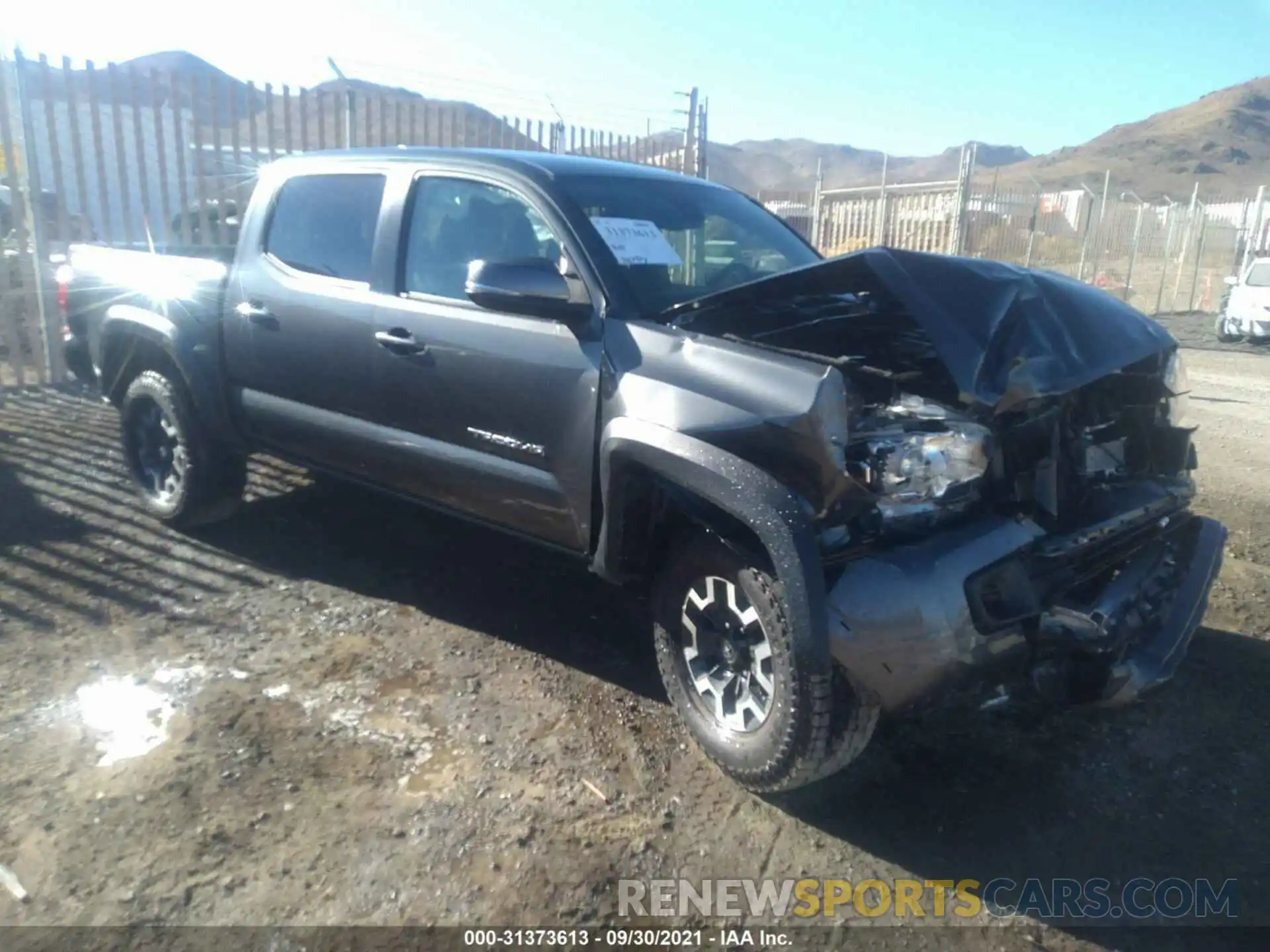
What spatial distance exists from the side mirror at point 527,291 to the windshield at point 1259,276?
1554 centimetres

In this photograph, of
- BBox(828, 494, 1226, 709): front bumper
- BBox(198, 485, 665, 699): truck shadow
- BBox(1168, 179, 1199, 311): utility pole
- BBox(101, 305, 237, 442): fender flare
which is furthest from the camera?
BBox(1168, 179, 1199, 311): utility pole

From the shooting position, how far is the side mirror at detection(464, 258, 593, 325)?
319 centimetres

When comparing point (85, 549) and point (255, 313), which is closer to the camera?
point (255, 313)

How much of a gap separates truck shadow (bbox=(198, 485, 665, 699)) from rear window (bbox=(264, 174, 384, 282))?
4.51ft

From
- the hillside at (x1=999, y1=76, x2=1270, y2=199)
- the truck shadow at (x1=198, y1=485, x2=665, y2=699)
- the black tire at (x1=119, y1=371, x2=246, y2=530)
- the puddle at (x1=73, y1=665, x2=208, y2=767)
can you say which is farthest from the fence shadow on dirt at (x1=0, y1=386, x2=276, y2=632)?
the hillside at (x1=999, y1=76, x2=1270, y2=199)

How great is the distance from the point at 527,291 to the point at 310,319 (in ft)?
4.78

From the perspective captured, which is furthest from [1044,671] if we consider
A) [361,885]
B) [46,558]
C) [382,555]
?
[46,558]

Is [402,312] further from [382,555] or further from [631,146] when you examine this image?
[631,146]

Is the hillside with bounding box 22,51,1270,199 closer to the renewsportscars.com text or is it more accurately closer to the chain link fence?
the chain link fence

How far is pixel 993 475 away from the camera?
2854 mm

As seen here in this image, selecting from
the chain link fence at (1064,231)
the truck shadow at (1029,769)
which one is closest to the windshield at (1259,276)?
the chain link fence at (1064,231)

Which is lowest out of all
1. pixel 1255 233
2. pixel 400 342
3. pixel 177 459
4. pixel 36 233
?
pixel 177 459

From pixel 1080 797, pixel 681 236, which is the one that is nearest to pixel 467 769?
pixel 1080 797

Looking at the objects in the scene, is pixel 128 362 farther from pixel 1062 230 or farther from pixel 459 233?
pixel 1062 230
